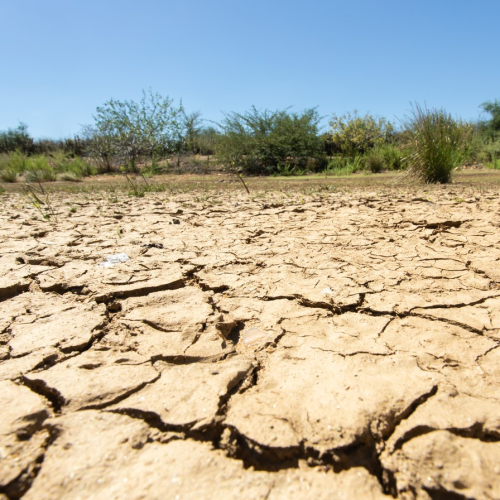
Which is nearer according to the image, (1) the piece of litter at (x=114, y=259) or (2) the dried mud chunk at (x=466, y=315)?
(2) the dried mud chunk at (x=466, y=315)

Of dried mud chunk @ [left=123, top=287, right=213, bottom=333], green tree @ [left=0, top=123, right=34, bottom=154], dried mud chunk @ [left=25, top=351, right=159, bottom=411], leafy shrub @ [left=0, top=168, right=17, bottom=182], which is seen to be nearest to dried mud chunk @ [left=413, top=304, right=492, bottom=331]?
dried mud chunk @ [left=123, top=287, right=213, bottom=333]

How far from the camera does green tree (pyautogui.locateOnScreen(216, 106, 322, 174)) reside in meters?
11.8

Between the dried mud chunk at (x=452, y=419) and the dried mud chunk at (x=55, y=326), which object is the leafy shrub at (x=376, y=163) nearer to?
the dried mud chunk at (x=55, y=326)

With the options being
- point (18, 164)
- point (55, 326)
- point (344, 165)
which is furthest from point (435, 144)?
point (18, 164)

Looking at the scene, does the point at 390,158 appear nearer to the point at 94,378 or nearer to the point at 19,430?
the point at 94,378

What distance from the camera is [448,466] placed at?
0.84 meters

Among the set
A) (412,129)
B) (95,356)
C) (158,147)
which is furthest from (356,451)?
(158,147)

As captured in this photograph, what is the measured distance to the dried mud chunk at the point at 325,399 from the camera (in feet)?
3.06

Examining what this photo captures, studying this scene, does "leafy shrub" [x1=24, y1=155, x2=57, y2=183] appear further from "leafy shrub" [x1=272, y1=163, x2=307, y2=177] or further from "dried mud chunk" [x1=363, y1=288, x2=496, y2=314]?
"dried mud chunk" [x1=363, y1=288, x2=496, y2=314]

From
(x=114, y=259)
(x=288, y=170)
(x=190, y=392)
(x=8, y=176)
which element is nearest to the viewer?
(x=190, y=392)

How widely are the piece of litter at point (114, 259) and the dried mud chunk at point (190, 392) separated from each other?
1.21 metres

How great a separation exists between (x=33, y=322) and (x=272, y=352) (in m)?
1.05

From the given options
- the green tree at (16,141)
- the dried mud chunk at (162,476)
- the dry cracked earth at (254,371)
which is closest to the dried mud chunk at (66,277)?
the dry cracked earth at (254,371)

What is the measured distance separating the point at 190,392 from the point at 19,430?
1.48ft
